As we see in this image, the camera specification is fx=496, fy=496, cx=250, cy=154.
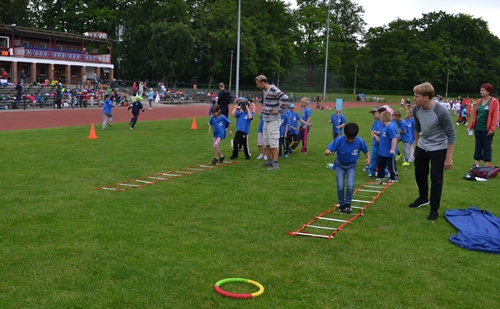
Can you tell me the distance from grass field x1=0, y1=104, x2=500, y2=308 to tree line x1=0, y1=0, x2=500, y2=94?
50.4 m

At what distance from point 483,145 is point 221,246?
26.2 feet

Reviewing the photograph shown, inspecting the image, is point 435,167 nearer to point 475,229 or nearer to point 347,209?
point 475,229

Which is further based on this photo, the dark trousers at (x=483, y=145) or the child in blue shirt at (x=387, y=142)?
the dark trousers at (x=483, y=145)

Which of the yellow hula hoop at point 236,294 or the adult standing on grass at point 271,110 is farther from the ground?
the adult standing on grass at point 271,110

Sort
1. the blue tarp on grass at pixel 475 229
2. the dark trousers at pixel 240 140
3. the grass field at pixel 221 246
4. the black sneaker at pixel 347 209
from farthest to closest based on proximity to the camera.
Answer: the dark trousers at pixel 240 140
the black sneaker at pixel 347 209
the blue tarp on grass at pixel 475 229
the grass field at pixel 221 246

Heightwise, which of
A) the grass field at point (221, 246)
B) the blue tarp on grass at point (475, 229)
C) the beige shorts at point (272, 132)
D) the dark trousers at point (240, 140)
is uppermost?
the beige shorts at point (272, 132)

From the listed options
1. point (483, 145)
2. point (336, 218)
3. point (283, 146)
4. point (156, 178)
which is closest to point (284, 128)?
point (283, 146)

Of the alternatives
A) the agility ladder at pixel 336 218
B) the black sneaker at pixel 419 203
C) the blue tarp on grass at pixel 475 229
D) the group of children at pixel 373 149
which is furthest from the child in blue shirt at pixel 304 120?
the blue tarp on grass at pixel 475 229

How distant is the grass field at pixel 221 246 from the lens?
4.70m

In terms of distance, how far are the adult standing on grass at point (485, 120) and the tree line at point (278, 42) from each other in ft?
162

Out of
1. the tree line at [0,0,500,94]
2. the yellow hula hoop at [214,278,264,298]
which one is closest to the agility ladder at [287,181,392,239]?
the yellow hula hoop at [214,278,264,298]

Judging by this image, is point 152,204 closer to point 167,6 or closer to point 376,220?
point 376,220

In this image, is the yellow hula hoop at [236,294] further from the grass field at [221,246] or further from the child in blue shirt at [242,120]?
the child in blue shirt at [242,120]

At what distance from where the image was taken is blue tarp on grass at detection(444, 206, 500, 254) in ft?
20.5
